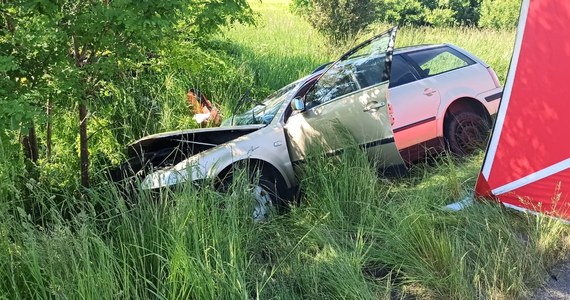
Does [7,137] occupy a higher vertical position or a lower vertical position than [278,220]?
higher

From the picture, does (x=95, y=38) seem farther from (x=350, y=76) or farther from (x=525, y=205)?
(x=525, y=205)

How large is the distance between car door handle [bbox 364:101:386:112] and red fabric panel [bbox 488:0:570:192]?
3.91 ft

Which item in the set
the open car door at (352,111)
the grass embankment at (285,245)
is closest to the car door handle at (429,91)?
the open car door at (352,111)

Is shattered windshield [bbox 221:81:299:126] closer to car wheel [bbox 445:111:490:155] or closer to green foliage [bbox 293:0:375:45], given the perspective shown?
car wheel [bbox 445:111:490:155]

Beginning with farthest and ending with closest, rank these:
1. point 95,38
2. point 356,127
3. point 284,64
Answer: point 284,64 < point 356,127 < point 95,38

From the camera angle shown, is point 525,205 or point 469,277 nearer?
point 469,277

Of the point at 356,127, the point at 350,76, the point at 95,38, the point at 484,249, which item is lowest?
the point at 484,249

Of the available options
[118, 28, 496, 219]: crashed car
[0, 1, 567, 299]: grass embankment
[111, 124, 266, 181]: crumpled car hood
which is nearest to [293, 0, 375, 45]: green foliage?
[118, 28, 496, 219]: crashed car

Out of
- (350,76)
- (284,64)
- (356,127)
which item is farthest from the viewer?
(284,64)

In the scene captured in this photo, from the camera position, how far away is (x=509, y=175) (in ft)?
15.3

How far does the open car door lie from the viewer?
527cm

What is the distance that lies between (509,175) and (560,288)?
1373mm

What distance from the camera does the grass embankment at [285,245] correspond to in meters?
2.84

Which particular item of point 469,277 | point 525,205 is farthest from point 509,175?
point 469,277
